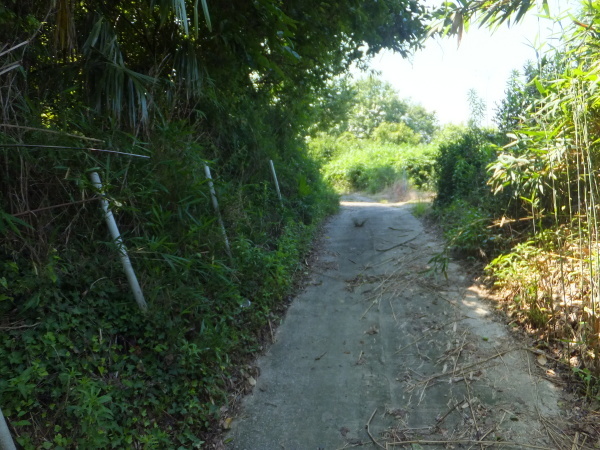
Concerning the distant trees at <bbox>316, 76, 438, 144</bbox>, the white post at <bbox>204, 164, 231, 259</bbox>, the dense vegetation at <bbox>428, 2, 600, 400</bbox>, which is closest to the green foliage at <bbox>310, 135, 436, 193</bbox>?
the dense vegetation at <bbox>428, 2, 600, 400</bbox>

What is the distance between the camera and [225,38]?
4891mm

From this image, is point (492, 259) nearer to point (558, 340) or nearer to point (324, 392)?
point (558, 340)

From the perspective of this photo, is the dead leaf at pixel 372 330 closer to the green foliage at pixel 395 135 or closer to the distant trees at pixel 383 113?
the green foliage at pixel 395 135

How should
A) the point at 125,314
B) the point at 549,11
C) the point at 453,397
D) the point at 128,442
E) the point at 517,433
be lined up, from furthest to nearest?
the point at 549,11 < the point at 453,397 < the point at 125,314 < the point at 517,433 < the point at 128,442

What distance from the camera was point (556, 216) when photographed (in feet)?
14.6

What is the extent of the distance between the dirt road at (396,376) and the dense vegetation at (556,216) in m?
0.40

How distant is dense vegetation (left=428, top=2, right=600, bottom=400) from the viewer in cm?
362

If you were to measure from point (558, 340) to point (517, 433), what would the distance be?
1.08 m

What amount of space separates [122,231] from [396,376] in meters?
2.83

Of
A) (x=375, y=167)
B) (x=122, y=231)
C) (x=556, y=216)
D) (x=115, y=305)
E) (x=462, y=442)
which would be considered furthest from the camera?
(x=375, y=167)

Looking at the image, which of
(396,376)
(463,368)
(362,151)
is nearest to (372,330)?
(396,376)

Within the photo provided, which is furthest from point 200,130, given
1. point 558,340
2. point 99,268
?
point 558,340

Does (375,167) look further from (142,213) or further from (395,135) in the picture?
(142,213)

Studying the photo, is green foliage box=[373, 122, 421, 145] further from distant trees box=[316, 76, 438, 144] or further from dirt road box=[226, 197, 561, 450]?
dirt road box=[226, 197, 561, 450]
